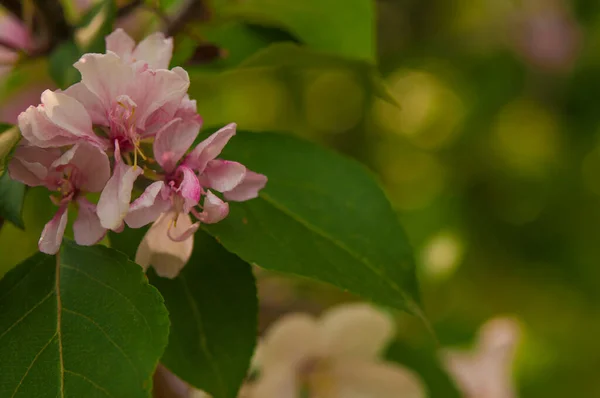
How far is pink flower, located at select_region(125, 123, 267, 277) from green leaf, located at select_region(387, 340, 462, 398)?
16.5 inches

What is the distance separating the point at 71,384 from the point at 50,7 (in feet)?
1.10

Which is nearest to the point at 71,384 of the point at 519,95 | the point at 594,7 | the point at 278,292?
the point at 278,292

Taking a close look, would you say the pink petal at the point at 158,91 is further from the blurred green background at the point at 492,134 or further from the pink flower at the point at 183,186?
the blurred green background at the point at 492,134

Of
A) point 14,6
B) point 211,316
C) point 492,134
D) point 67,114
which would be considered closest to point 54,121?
point 67,114

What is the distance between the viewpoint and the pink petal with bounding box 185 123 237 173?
0.36 meters

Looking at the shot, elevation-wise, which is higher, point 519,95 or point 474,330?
point 474,330

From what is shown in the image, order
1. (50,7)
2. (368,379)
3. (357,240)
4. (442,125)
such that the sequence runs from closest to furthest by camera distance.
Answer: (357,240), (50,7), (368,379), (442,125)

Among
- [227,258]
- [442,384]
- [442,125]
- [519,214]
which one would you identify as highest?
[227,258]

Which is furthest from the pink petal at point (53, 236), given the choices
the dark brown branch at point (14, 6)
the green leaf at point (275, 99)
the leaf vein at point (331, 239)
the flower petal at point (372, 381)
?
the green leaf at point (275, 99)

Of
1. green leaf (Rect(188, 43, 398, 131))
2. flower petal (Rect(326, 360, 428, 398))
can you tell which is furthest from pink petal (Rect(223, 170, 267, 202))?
green leaf (Rect(188, 43, 398, 131))

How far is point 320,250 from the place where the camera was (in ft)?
1.42

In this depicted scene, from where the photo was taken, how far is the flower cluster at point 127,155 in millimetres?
350

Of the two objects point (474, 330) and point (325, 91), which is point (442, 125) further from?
point (474, 330)

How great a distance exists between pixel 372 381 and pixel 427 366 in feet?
0.22
